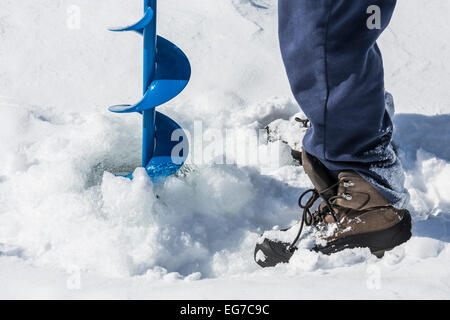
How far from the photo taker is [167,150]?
67.6 inches

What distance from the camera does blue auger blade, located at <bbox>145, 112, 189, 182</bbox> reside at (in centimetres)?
166

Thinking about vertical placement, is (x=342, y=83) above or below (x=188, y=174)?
above

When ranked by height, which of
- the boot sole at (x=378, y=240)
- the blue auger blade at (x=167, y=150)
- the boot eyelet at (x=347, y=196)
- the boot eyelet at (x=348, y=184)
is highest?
the blue auger blade at (x=167, y=150)

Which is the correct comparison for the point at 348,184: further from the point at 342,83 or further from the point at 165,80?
the point at 165,80

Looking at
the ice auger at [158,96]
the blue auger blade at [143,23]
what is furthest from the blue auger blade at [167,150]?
the blue auger blade at [143,23]

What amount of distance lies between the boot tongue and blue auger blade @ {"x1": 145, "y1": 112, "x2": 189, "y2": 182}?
573mm

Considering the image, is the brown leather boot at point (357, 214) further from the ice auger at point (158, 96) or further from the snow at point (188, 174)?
the ice auger at point (158, 96)

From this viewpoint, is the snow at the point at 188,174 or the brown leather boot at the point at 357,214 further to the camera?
the brown leather boot at the point at 357,214

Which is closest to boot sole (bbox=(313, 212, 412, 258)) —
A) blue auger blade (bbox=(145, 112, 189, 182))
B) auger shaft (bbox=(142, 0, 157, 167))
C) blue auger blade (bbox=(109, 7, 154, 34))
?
blue auger blade (bbox=(145, 112, 189, 182))

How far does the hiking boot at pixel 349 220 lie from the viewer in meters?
1.38

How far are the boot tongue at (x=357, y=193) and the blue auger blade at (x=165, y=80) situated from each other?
2.04ft

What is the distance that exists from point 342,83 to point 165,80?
2.18 feet

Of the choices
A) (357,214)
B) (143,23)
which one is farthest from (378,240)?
(143,23)

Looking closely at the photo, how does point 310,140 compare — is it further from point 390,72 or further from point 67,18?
point 67,18
